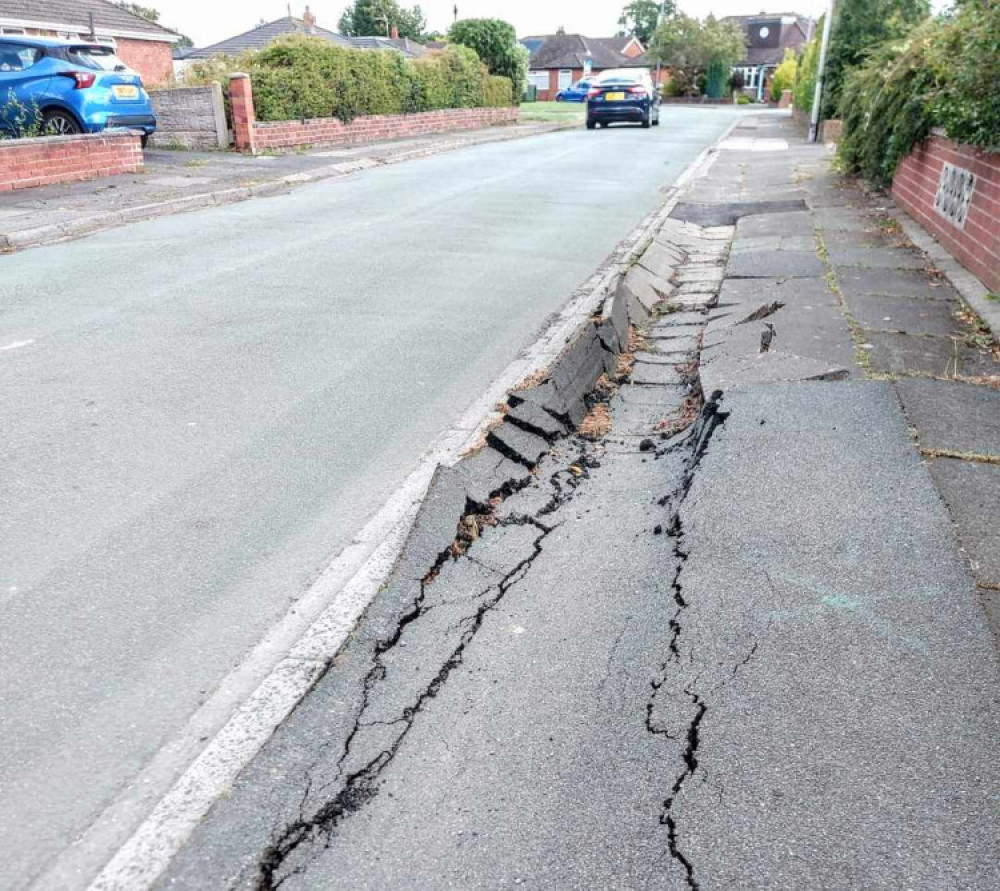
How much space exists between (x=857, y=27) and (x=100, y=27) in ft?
82.7

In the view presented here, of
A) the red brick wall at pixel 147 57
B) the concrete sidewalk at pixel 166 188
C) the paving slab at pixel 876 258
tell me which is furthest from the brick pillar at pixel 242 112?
the red brick wall at pixel 147 57

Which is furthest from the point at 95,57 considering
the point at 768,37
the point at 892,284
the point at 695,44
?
the point at 768,37

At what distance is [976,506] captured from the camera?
4.04m

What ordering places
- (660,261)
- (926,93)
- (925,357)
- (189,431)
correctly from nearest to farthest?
(189,431)
(925,357)
(660,261)
(926,93)

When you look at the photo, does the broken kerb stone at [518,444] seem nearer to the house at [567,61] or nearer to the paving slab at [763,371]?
the paving slab at [763,371]

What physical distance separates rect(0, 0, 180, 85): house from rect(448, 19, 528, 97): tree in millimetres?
11229

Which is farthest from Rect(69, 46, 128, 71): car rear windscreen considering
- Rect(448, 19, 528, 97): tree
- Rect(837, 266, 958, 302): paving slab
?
Rect(448, 19, 528, 97): tree

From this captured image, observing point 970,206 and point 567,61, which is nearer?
point 970,206

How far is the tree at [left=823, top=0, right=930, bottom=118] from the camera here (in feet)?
65.2

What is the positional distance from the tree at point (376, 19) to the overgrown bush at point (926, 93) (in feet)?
265

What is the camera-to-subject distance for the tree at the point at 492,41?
1357 inches

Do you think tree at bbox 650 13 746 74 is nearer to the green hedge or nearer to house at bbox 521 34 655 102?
house at bbox 521 34 655 102

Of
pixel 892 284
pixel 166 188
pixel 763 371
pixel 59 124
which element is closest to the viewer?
pixel 763 371

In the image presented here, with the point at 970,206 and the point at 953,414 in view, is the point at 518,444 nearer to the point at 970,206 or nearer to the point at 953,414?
the point at 953,414
